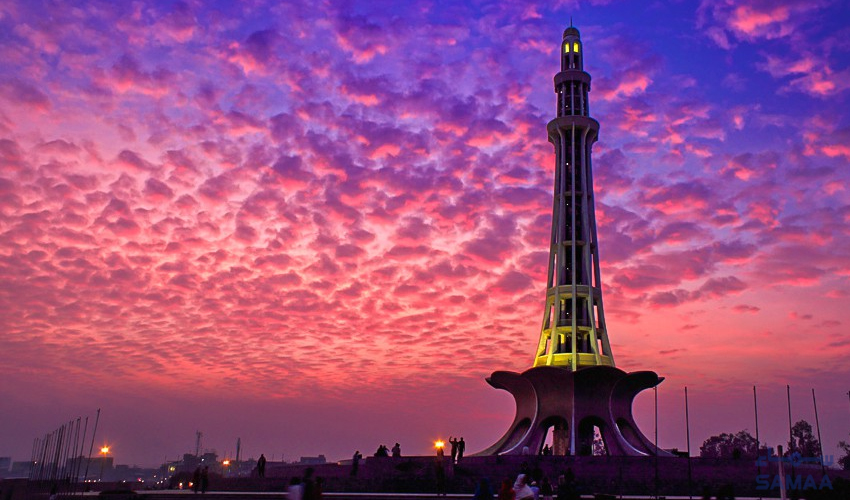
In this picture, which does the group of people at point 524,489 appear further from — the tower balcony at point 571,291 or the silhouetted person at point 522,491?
the tower balcony at point 571,291

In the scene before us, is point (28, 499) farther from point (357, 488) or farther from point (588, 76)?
point (588, 76)

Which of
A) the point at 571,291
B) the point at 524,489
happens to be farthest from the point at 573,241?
the point at 524,489

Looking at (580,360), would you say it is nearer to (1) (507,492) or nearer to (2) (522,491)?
(2) (522,491)

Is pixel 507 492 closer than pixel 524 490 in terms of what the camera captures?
Yes

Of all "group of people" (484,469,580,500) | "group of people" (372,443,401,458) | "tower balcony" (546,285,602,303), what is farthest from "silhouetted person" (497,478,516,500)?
"tower balcony" (546,285,602,303)

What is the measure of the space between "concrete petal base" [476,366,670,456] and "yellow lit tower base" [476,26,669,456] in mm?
58

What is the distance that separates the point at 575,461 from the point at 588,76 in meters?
30.3

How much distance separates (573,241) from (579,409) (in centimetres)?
1036

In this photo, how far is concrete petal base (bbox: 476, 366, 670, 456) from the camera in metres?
45.4

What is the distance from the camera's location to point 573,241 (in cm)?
4928

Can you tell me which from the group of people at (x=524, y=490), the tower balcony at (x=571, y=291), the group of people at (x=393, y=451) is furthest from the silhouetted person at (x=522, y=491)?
the tower balcony at (x=571, y=291)

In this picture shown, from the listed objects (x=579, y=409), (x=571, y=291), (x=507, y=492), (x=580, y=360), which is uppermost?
(x=571, y=291)

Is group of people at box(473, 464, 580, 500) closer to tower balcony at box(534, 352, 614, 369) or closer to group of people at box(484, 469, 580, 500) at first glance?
group of people at box(484, 469, 580, 500)

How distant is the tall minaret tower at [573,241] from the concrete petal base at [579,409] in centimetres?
130
